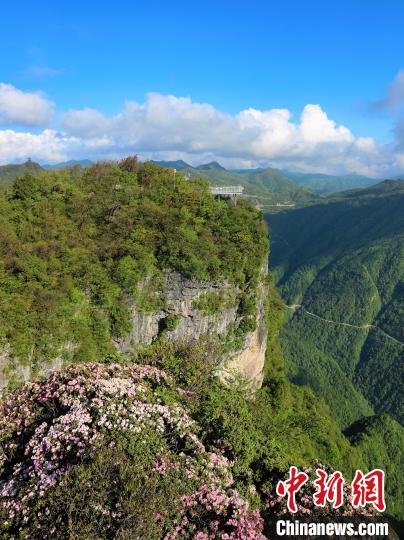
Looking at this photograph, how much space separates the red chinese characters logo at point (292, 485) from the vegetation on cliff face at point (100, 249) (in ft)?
48.9

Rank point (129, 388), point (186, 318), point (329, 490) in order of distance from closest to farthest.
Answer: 1. point (329, 490)
2. point (129, 388)
3. point (186, 318)

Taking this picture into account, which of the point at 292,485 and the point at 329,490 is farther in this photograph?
the point at 292,485

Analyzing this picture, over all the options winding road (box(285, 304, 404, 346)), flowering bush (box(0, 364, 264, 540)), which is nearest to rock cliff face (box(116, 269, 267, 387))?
flowering bush (box(0, 364, 264, 540))

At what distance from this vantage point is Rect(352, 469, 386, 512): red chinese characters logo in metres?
12.9

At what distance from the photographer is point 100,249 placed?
93.9 feet

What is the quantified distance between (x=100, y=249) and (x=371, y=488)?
2163 cm

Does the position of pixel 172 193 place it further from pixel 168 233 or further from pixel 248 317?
pixel 248 317

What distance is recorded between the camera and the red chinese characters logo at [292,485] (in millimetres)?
12766

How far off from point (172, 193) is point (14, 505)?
2817 centimetres

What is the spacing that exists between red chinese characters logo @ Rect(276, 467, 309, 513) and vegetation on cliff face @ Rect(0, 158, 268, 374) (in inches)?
587

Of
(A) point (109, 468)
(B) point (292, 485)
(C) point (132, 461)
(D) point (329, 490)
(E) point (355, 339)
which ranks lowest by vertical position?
(E) point (355, 339)

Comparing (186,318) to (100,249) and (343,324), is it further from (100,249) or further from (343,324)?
(343,324)

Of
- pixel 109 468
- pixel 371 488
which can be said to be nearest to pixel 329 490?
pixel 371 488

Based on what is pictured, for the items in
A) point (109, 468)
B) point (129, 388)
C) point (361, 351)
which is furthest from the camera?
point (361, 351)
